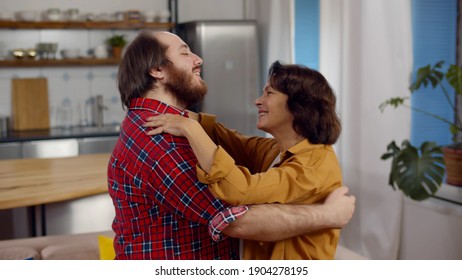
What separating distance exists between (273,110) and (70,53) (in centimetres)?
389

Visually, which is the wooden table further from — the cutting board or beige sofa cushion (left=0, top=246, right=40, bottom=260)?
the cutting board

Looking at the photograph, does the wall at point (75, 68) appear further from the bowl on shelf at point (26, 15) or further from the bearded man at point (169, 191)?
the bearded man at point (169, 191)

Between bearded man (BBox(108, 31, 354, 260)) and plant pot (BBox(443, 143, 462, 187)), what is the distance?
80.2 inches

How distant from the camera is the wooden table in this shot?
2.37 meters

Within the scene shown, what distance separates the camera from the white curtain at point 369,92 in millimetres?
3453

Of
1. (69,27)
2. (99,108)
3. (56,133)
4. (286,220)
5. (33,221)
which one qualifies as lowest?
(33,221)

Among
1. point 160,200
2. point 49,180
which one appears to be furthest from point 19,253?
point 160,200

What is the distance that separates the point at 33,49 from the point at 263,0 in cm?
166

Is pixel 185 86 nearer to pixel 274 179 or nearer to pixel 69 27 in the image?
pixel 274 179

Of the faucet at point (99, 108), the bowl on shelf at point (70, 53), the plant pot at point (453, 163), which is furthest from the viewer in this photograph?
the faucet at point (99, 108)

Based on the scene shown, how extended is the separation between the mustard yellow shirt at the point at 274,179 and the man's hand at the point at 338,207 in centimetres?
2

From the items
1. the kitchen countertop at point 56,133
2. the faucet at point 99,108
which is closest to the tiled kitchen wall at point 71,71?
the faucet at point 99,108

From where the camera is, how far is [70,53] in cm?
486

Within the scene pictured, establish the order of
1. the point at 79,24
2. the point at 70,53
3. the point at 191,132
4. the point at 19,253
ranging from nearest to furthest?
1. the point at 191,132
2. the point at 19,253
3. the point at 79,24
4. the point at 70,53
